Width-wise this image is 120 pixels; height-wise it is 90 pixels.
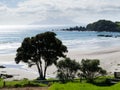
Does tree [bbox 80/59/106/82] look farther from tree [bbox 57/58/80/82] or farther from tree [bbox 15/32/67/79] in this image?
tree [bbox 15/32/67/79]

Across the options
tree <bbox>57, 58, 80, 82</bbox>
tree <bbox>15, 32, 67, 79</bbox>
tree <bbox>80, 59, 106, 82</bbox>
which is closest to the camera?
tree <bbox>80, 59, 106, 82</bbox>

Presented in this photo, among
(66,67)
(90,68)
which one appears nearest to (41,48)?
(66,67)

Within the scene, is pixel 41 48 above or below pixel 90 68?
above

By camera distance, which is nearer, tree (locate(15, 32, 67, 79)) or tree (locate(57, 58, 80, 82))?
tree (locate(57, 58, 80, 82))

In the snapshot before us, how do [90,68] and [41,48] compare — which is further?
[41,48]

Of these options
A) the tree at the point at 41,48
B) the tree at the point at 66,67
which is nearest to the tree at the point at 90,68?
the tree at the point at 66,67

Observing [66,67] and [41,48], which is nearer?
[66,67]

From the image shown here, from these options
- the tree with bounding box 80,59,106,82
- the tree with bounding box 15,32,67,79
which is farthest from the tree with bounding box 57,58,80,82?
the tree with bounding box 15,32,67,79

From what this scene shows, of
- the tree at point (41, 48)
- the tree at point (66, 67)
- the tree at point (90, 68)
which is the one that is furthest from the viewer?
the tree at point (41, 48)

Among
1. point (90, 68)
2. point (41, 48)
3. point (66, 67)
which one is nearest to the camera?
point (90, 68)

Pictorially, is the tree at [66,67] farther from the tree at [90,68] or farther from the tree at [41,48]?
the tree at [41,48]

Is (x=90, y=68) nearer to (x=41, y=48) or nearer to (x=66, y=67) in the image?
(x=66, y=67)

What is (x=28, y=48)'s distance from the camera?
197 feet

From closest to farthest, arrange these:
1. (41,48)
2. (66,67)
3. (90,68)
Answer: (90,68) < (66,67) < (41,48)
